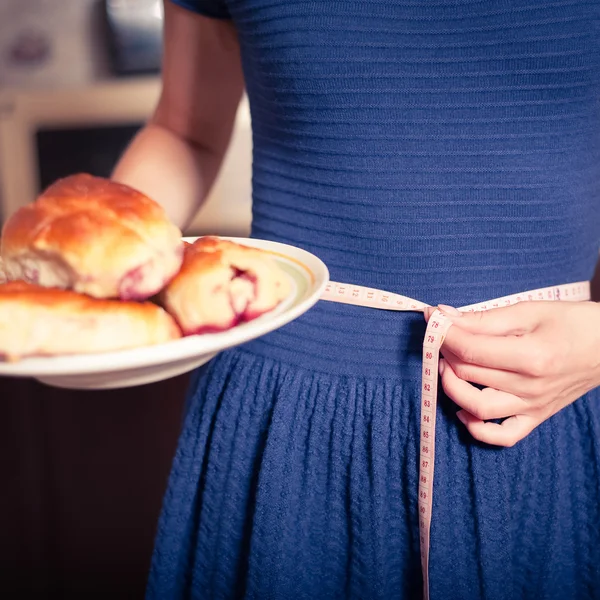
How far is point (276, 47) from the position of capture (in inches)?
26.7

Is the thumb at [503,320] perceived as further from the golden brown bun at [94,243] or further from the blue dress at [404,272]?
the golden brown bun at [94,243]

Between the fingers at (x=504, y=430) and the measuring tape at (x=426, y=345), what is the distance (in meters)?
0.04

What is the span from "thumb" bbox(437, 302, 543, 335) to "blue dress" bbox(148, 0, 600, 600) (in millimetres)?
83

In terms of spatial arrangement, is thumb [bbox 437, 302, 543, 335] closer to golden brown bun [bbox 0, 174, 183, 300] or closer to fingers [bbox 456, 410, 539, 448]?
fingers [bbox 456, 410, 539, 448]

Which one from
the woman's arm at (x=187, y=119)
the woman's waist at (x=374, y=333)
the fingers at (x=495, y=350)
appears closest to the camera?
the fingers at (x=495, y=350)

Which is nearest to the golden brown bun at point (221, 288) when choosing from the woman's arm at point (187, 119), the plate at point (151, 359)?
the plate at point (151, 359)

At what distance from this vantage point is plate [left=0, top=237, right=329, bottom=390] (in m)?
0.42

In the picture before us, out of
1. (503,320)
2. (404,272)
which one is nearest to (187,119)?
(404,272)

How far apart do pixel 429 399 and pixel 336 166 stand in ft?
0.80

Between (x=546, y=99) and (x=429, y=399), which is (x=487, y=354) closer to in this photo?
(x=429, y=399)

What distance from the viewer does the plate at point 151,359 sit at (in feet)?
1.37

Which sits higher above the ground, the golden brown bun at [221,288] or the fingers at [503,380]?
the golden brown bun at [221,288]

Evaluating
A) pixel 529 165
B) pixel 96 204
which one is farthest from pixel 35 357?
pixel 529 165

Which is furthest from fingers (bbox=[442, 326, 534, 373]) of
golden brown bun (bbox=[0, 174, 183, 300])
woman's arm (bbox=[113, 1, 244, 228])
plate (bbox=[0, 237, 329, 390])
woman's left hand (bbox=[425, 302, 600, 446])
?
woman's arm (bbox=[113, 1, 244, 228])
